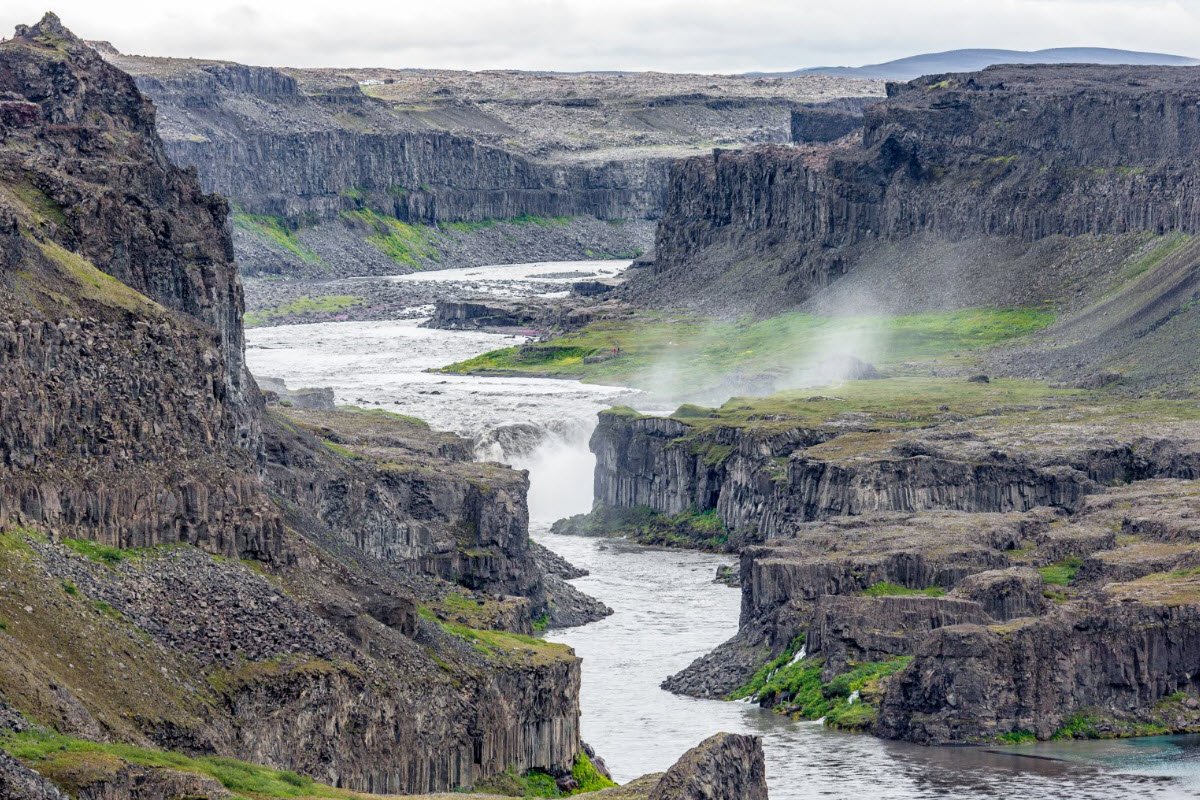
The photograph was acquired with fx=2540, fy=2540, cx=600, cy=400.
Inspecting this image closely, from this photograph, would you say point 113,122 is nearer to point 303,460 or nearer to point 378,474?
point 303,460

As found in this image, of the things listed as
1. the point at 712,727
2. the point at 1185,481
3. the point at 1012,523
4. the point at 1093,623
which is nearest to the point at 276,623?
the point at 712,727

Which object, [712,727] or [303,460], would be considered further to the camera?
[303,460]

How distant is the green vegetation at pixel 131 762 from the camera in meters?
73.9

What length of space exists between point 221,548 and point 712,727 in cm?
4544

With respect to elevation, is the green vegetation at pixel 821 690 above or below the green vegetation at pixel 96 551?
below

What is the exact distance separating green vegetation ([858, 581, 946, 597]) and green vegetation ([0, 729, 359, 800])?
69.5 m

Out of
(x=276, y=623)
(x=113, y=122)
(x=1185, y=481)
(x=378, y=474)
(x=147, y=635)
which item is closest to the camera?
(x=147, y=635)

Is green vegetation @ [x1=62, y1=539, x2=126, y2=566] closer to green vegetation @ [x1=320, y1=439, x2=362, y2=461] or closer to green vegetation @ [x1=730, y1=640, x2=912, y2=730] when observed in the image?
green vegetation @ [x1=730, y1=640, x2=912, y2=730]

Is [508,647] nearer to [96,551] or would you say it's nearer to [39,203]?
[96,551]

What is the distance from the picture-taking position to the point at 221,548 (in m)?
102

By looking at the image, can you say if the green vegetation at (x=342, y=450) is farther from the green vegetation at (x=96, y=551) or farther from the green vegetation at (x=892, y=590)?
the green vegetation at (x=96, y=551)

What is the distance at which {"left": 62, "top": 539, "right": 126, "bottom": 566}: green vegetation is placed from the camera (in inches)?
3664

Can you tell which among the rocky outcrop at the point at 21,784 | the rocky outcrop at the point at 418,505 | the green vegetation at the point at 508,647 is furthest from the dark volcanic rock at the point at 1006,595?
the rocky outcrop at the point at 21,784

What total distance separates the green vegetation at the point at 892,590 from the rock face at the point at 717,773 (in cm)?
6306
